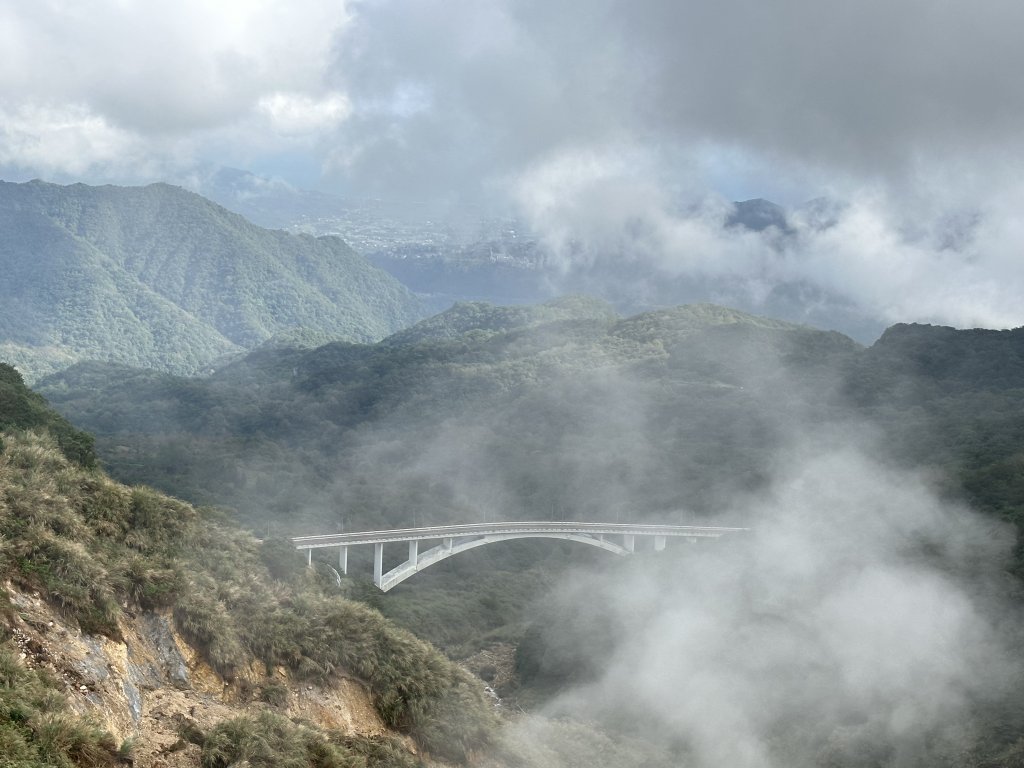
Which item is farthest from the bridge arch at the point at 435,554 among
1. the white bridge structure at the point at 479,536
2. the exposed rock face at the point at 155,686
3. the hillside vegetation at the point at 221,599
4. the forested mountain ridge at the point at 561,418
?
the exposed rock face at the point at 155,686

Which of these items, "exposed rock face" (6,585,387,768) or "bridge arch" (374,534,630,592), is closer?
"exposed rock face" (6,585,387,768)

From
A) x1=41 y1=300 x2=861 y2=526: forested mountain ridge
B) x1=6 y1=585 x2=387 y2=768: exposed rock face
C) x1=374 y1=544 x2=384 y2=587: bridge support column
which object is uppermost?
x1=41 y1=300 x2=861 y2=526: forested mountain ridge

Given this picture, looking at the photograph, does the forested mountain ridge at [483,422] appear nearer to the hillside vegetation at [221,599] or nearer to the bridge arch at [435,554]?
the bridge arch at [435,554]

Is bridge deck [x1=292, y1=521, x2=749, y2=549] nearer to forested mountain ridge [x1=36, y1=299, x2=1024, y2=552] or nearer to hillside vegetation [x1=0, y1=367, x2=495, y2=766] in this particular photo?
forested mountain ridge [x1=36, y1=299, x2=1024, y2=552]

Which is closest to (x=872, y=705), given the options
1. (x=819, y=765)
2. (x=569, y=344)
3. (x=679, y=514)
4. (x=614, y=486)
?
(x=819, y=765)

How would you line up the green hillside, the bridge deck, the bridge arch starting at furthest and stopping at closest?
1. the bridge deck
2. the bridge arch
3. the green hillside

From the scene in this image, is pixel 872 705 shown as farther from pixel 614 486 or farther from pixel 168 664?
pixel 614 486

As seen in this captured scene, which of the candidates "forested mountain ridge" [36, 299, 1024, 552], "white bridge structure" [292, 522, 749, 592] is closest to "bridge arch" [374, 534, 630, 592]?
"white bridge structure" [292, 522, 749, 592]

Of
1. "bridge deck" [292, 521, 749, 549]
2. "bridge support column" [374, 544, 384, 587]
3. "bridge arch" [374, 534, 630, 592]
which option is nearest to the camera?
"bridge support column" [374, 544, 384, 587]

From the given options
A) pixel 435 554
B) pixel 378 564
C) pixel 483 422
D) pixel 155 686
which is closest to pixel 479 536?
pixel 435 554
